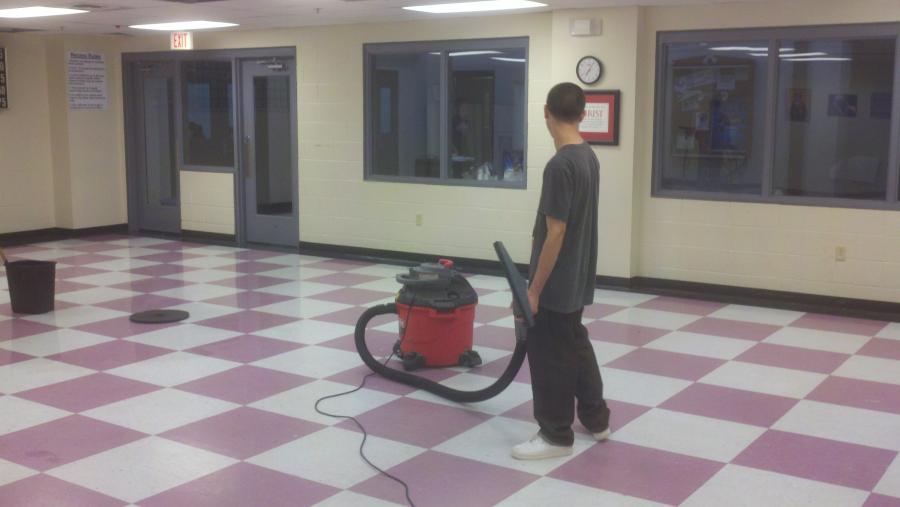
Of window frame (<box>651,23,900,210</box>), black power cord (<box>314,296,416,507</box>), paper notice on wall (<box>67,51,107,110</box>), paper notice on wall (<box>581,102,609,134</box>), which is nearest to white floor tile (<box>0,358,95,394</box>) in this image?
black power cord (<box>314,296,416,507</box>)

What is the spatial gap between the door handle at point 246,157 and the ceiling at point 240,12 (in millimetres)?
1167

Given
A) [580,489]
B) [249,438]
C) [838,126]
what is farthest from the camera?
[838,126]

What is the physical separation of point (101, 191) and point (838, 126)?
7.68 meters

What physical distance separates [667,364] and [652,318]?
122 cm

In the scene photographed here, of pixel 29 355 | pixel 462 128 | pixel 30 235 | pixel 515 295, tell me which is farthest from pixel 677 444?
pixel 30 235

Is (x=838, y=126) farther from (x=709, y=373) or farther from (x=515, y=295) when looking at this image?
(x=515, y=295)

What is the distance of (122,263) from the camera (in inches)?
339

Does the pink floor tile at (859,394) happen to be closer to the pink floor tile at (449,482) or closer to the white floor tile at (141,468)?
the pink floor tile at (449,482)

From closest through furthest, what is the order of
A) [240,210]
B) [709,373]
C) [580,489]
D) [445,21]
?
1. [580,489]
2. [709,373]
3. [445,21]
4. [240,210]

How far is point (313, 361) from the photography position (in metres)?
5.23

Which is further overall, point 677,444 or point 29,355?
point 29,355

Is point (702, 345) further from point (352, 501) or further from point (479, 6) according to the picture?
point (479, 6)

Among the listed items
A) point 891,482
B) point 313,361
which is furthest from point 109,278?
point 891,482

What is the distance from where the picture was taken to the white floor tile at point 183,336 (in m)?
5.62
